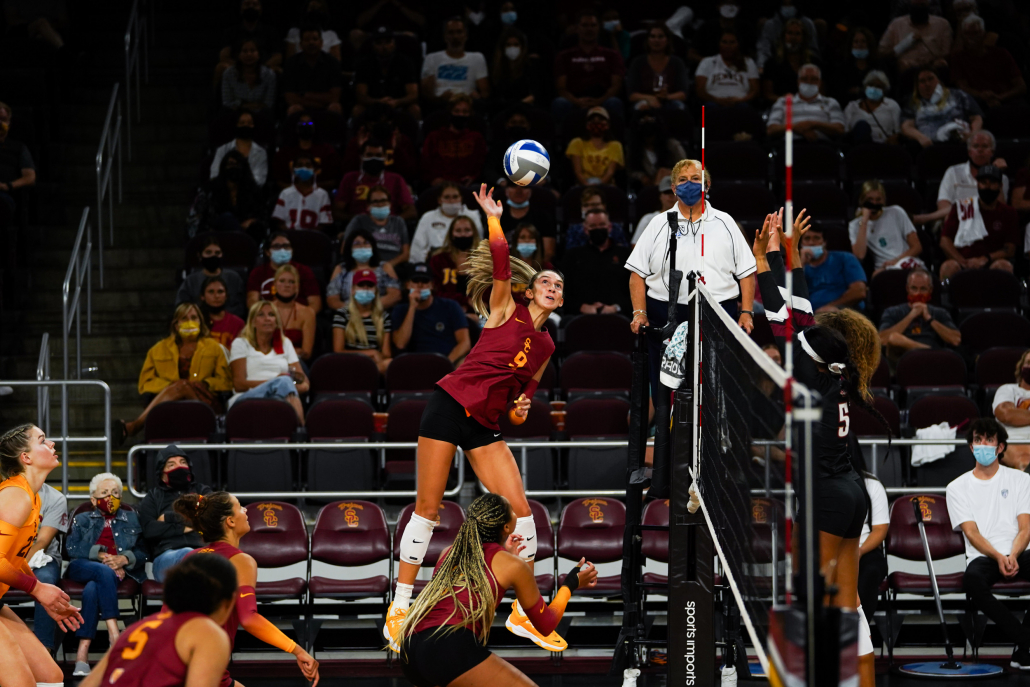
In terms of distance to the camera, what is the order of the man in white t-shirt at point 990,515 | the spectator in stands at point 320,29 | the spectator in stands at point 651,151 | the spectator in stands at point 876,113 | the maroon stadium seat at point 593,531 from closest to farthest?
the man in white t-shirt at point 990,515, the maroon stadium seat at point 593,531, the spectator in stands at point 651,151, the spectator in stands at point 876,113, the spectator in stands at point 320,29

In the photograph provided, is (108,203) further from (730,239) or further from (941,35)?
(941,35)

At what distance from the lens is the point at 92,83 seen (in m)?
15.1

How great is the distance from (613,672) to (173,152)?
9.82 metres

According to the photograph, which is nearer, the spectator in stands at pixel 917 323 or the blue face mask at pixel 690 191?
the blue face mask at pixel 690 191

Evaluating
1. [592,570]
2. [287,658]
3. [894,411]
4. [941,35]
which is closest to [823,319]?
[592,570]

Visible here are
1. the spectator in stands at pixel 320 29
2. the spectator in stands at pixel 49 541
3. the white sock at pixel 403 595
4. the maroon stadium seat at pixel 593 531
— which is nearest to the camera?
the white sock at pixel 403 595

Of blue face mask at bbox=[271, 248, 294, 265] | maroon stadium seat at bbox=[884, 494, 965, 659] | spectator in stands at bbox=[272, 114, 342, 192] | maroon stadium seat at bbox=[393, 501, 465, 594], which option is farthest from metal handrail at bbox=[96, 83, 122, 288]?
maroon stadium seat at bbox=[884, 494, 965, 659]

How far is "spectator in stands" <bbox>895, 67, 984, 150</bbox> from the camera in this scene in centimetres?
1358

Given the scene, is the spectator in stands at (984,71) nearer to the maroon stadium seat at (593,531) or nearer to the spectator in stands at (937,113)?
the spectator in stands at (937,113)

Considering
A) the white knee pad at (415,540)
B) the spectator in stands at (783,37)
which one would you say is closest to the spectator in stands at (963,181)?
the spectator in stands at (783,37)

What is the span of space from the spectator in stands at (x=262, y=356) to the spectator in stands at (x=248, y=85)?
417 cm

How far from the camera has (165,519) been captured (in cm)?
905

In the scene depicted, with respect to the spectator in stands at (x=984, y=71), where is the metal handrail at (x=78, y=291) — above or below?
below

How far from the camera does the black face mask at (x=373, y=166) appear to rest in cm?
1256
